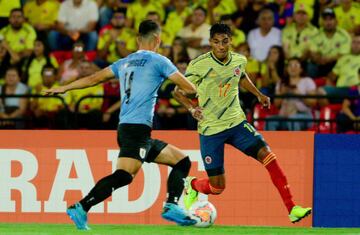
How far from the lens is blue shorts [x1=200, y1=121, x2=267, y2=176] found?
513 inches

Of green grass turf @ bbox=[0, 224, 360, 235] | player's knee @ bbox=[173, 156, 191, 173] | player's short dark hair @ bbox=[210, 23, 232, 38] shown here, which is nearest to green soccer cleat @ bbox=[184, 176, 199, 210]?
green grass turf @ bbox=[0, 224, 360, 235]

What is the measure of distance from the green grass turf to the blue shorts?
2.46 feet

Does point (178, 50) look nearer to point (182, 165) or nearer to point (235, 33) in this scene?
point (235, 33)

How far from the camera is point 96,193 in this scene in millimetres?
11617

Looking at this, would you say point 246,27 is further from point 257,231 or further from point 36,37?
point 257,231

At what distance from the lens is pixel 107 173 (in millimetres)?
15031

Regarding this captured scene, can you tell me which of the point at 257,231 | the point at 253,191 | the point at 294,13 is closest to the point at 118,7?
the point at 294,13

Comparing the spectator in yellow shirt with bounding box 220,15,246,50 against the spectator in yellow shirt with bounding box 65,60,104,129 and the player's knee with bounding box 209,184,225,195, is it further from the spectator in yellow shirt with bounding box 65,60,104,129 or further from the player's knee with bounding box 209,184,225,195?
the player's knee with bounding box 209,184,225,195

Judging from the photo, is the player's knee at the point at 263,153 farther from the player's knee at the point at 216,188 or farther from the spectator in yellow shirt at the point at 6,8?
the spectator in yellow shirt at the point at 6,8

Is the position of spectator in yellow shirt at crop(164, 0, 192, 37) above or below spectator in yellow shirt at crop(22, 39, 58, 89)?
above

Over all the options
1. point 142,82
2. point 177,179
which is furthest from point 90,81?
point 177,179

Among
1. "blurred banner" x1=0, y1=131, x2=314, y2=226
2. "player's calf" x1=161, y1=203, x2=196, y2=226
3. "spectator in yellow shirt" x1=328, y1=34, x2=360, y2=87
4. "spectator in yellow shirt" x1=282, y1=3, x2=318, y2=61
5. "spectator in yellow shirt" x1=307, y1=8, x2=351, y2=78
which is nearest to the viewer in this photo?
"player's calf" x1=161, y1=203, x2=196, y2=226

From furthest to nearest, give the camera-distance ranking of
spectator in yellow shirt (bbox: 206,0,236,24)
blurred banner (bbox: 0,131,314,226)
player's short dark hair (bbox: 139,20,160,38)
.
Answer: spectator in yellow shirt (bbox: 206,0,236,24) → blurred banner (bbox: 0,131,314,226) → player's short dark hair (bbox: 139,20,160,38)

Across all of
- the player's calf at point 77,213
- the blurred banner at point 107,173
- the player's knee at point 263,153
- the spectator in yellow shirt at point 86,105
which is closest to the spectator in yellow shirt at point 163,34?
the spectator in yellow shirt at point 86,105
